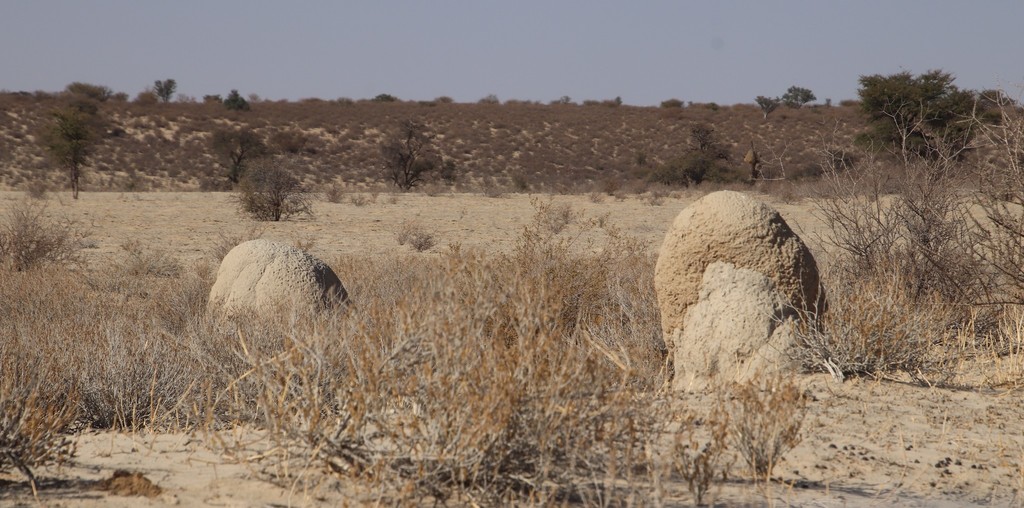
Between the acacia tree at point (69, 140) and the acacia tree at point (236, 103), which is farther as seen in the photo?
the acacia tree at point (236, 103)

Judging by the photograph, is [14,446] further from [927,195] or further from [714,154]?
[714,154]

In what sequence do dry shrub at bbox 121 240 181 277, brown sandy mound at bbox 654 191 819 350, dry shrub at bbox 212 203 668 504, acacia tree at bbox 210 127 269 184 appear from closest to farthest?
dry shrub at bbox 212 203 668 504
brown sandy mound at bbox 654 191 819 350
dry shrub at bbox 121 240 181 277
acacia tree at bbox 210 127 269 184

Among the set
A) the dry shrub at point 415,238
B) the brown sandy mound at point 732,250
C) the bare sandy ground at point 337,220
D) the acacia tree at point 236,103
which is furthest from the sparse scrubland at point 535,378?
the acacia tree at point 236,103

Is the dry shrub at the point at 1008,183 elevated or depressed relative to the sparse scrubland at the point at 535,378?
elevated

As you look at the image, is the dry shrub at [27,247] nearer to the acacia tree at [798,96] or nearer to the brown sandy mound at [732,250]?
the brown sandy mound at [732,250]

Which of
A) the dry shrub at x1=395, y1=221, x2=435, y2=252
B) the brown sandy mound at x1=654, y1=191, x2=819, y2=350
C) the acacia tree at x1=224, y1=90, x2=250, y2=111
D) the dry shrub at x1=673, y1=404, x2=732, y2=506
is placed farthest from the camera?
the acacia tree at x1=224, y1=90, x2=250, y2=111

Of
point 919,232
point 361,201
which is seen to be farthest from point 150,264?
point 361,201

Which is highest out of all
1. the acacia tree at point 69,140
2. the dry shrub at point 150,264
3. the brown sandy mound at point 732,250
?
the acacia tree at point 69,140

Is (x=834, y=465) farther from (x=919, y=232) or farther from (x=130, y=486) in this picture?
(x=919, y=232)

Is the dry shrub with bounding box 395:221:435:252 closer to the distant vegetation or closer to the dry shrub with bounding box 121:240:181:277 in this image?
the dry shrub with bounding box 121:240:181:277

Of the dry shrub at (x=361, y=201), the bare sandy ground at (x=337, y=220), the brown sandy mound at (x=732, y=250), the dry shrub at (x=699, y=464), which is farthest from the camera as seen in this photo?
the dry shrub at (x=361, y=201)

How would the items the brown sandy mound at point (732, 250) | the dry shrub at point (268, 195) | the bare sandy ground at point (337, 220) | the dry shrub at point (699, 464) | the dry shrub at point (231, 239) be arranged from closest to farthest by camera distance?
the dry shrub at point (699, 464)
the brown sandy mound at point (732, 250)
the dry shrub at point (231, 239)
the bare sandy ground at point (337, 220)
the dry shrub at point (268, 195)

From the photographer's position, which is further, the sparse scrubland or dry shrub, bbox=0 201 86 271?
dry shrub, bbox=0 201 86 271

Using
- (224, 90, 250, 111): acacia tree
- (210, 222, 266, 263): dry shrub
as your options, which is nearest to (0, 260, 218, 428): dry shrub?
(210, 222, 266, 263): dry shrub
